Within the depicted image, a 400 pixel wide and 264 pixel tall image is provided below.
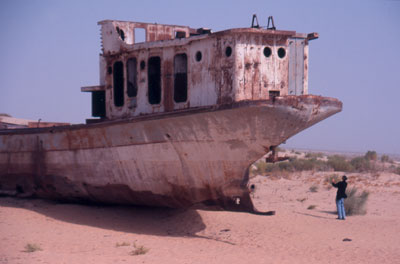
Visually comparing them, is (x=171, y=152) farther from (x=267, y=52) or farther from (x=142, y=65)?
(x=267, y=52)

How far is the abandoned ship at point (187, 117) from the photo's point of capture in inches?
342

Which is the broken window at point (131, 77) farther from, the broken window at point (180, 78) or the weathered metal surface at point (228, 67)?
the broken window at point (180, 78)

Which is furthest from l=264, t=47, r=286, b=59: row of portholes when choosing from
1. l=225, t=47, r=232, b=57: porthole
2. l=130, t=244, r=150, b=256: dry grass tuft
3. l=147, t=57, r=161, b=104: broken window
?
l=130, t=244, r=150, b=256: dry grass tuft

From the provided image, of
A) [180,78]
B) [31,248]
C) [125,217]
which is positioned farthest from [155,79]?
[31,248]

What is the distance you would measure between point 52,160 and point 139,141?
3.16 metres

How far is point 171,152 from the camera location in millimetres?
9422

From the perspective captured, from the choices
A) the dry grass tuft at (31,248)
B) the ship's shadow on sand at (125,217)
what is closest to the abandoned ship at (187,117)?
the ship's shadow on sand at (125,217)

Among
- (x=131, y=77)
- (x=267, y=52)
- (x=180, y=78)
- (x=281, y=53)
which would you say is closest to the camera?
(x=267, y=52)

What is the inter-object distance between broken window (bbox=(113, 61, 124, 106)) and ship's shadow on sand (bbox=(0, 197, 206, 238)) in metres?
2.67

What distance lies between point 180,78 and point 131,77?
1.81m

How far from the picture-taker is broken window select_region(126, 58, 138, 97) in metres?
10.9

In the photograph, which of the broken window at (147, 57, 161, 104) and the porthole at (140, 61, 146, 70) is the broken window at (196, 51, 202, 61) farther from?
the porthole at (140, 61, 146, 70)

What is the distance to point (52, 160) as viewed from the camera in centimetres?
1172

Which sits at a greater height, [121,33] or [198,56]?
[121,33]
